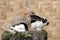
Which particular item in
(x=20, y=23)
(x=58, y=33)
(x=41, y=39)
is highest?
(x=20, y=23)

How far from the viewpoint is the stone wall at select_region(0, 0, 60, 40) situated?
3.04 metres

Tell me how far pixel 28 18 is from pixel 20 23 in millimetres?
129

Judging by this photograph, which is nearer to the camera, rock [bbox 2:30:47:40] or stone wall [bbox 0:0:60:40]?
rock [bbox 2:30:47:40]

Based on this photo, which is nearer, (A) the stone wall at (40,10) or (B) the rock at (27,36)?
(B) the rock at (27,36)

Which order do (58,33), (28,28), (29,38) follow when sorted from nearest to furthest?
(29,38)
(28,28)
(58,33)

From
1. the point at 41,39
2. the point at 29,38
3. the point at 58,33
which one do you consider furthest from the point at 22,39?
the point at 58,33

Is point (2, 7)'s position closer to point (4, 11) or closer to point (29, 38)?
point (4, 11)

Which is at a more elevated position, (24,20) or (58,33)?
(24,20)

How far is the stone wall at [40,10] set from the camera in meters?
3.04

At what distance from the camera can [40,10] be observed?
10.2ft

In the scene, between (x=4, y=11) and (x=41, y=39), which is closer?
(x=41, y=39)

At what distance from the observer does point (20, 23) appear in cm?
210

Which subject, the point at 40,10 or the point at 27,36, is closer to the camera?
the point at 27,36

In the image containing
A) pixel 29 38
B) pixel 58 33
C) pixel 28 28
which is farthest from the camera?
pixel 58 33
